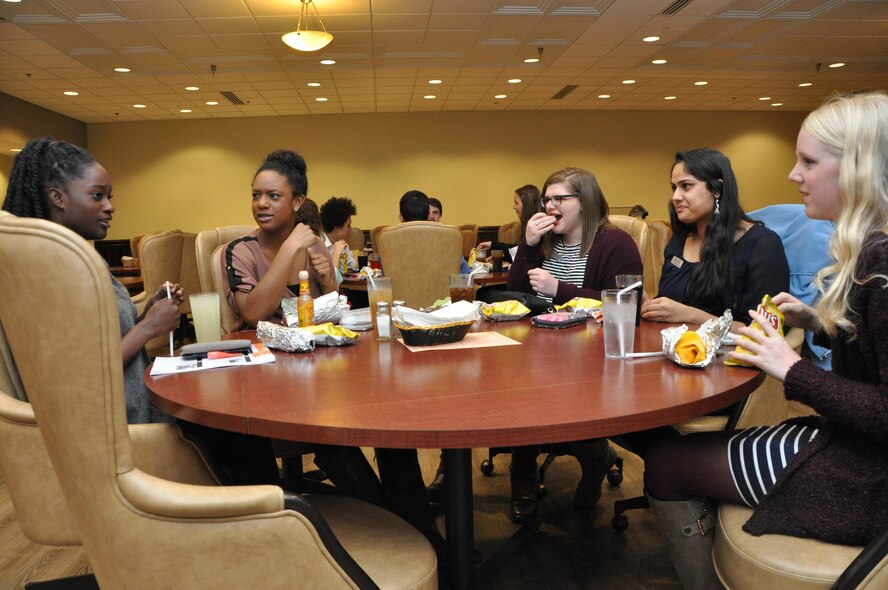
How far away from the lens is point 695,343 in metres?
1.30

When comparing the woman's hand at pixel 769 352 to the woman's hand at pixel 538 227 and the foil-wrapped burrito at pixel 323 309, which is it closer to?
the foil-wrapped burrito at pixel 323 309

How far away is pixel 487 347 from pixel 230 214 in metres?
10.3

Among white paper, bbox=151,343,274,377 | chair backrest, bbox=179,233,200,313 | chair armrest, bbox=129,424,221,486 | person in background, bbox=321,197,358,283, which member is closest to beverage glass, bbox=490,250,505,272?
person in background, bbox=321,197,358,283

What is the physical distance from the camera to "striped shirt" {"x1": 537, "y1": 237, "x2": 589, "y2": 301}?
2.54 m

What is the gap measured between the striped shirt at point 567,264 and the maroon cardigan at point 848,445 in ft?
4.58

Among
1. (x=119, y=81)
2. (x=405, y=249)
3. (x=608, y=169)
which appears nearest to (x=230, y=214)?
(x=119, y=81)

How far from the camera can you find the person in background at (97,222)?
1536 mm

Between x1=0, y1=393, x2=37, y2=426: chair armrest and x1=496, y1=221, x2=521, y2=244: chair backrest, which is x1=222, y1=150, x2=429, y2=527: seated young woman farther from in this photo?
x1=496, y1=221, x2=521, y2=244: chair backrest

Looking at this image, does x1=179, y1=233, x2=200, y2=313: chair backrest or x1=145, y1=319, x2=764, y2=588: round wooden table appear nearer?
x1=145, y1=319, x2=764, y2=588: round wooden table

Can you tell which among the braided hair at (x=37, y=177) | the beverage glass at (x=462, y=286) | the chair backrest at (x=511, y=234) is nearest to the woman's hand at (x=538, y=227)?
the beverage glass at (x=462, y=286)

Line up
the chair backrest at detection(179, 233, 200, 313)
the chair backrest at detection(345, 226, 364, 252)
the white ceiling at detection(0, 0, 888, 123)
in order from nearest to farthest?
1. the chair backrest at detection(179, 233, 200, 313)
2. the white ceiling at detection(0, 0, 888, 123)
3. the chair backrest at detection(345, 226, 364, 252)

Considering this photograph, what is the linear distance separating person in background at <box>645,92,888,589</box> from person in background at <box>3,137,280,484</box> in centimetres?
108

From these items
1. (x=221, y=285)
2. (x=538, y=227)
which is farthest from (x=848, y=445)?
(x=221, y=285)

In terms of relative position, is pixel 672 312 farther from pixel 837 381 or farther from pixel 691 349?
pixel 837 381
